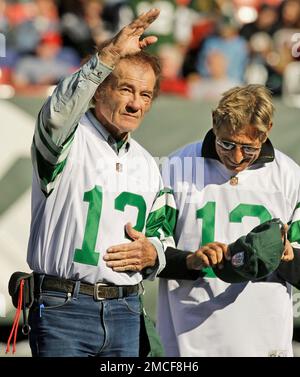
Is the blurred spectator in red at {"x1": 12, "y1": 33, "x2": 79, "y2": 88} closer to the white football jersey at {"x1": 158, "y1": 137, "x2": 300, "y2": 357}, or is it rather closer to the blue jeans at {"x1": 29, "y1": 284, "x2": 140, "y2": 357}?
the white football jersey at {"x1": 158, "y1": 137, "x2": 300, "y2": 357}

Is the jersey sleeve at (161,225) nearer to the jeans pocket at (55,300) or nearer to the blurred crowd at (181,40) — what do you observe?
the jeans pocket at (55,300)

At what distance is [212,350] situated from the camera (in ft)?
14.0

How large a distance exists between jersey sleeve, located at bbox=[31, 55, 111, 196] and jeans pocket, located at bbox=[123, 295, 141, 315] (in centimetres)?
67

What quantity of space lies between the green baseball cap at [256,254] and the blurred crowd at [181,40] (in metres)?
3.88

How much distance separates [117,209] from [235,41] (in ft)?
17.5

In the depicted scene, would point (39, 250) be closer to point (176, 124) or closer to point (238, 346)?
point (238, 346)

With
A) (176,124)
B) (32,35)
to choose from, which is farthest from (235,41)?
(176,124)

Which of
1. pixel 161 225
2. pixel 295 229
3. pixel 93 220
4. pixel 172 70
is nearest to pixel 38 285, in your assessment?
pixel 93 220

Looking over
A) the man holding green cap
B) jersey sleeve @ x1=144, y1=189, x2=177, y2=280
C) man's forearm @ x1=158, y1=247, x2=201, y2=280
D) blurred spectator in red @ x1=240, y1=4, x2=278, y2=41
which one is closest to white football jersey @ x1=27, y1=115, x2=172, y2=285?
jersey sleeve @ x1=144, y1=189, x2=177, y2=280

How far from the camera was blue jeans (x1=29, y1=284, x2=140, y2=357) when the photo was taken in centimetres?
371

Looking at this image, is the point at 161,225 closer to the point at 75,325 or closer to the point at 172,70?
the point at 75,325

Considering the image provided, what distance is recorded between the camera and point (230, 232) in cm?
429

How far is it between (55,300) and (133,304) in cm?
37

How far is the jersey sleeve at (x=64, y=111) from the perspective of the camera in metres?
3.48
